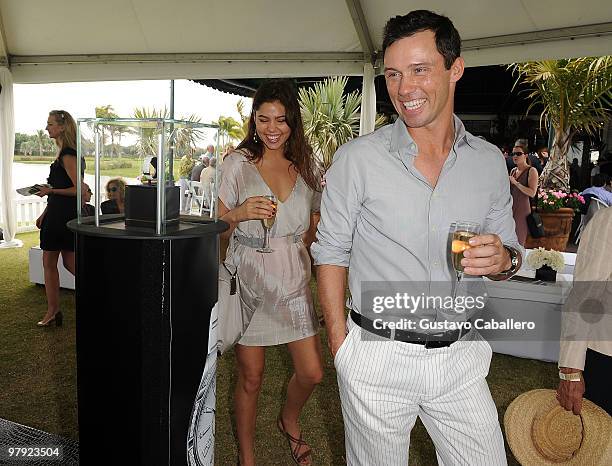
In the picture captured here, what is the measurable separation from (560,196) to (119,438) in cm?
616

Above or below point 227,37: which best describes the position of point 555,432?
below

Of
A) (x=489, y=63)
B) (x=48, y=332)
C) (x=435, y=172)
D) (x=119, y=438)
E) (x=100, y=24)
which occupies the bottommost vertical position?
(x=48, y=332)

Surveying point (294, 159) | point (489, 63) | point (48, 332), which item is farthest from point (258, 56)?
point (294, 159)

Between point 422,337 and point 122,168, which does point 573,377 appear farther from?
point 122,168

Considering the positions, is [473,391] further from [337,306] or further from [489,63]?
[489,63]

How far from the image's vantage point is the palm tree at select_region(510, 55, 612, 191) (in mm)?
9400

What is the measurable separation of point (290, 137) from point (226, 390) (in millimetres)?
1790

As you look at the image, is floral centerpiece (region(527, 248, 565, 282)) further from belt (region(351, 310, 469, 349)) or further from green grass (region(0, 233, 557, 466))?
belt (region(351, 310, 469, 349))

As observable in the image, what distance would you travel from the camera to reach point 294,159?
2.71 metres

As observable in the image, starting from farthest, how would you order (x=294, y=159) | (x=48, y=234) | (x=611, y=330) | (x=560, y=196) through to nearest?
(x=560, y=196) < (x=48, y=234) < (x=294, y=159) < (x=611, y=330)

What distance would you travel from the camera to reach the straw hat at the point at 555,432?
216 cm

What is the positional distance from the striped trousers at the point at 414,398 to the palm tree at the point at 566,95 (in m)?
8.88

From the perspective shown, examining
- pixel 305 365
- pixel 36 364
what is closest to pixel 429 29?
pixel 305 365

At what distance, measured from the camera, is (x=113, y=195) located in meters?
1.76
